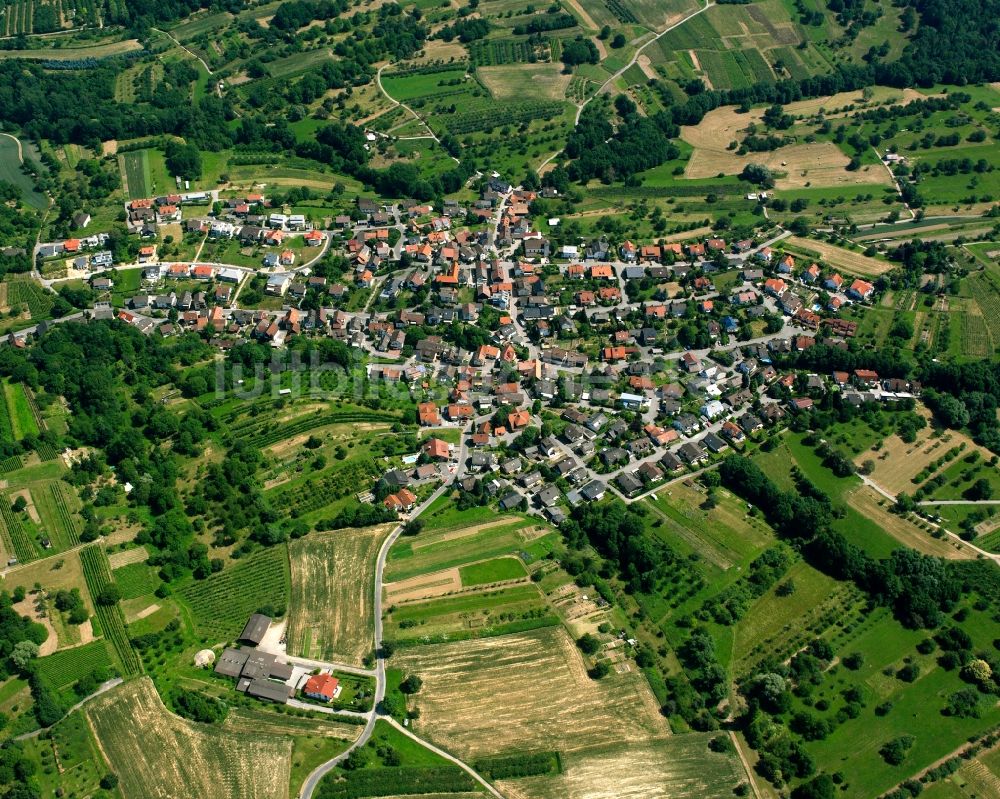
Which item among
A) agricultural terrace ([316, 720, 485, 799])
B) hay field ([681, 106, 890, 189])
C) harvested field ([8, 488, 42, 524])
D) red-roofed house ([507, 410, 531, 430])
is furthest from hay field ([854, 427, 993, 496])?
harvested field ([8, 488, 42, 524])

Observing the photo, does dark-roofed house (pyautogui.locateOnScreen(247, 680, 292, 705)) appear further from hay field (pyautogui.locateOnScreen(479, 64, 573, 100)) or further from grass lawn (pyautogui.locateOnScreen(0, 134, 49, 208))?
hay field (pyautogui.locateOnScreen(479, 64, 573, 100))

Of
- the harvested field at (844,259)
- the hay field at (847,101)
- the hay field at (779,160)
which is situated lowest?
the harvested field at (844,259)

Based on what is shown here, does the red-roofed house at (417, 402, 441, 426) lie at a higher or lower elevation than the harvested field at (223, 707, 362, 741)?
higher

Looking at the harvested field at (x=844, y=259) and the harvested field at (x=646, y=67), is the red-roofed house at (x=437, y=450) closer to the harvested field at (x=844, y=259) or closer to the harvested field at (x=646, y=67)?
the harvested field at (x=844, y=259)

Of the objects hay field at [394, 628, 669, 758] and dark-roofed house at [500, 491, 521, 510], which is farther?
dark-roofed house at [500, 491, 521, 510]

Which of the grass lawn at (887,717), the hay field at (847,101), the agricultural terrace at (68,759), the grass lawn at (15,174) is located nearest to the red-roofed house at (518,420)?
the grass lawn at (887,717)

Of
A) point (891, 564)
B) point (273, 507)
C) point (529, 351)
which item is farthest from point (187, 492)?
point (891, 564)
